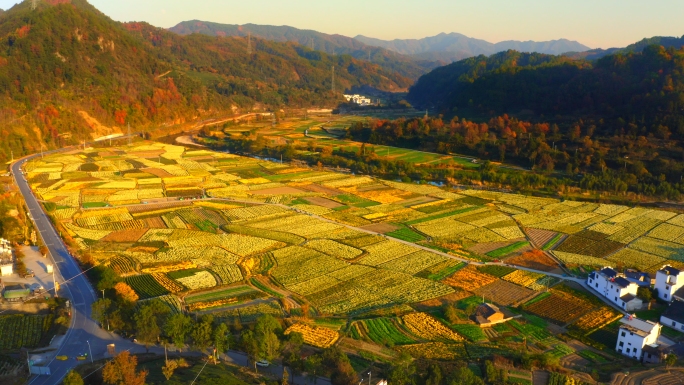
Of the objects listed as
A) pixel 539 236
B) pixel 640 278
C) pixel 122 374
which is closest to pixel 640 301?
pixel 640 278

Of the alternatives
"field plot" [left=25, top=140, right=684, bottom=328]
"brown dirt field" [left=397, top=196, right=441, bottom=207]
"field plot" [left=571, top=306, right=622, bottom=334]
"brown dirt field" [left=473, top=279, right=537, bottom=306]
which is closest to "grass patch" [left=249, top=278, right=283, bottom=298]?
"field plot" [left=25, top=140, right=684, bottom=328]

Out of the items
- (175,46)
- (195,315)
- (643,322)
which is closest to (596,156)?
(643,322)

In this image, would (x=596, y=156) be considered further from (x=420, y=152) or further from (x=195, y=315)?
(x=195, y=315)

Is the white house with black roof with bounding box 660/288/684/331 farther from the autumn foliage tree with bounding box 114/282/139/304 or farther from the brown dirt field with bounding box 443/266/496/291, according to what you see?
the autumn foliage tree with bounding box 114/282/139/304

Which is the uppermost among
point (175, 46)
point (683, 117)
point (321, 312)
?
point (175, 46)

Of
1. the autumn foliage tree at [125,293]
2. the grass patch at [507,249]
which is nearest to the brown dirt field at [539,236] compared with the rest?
the grass patch at [507,249]

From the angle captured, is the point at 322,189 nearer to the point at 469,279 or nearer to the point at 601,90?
the point at 469,279

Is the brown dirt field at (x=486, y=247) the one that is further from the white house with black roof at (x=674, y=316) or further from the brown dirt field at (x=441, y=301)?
the white house with black roof at (x=674, y=316)
